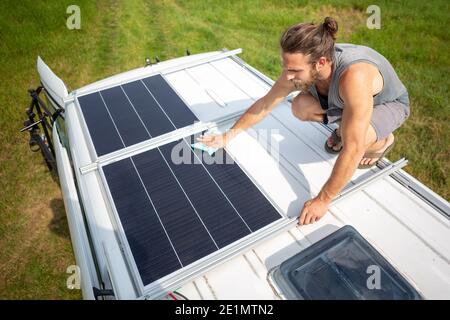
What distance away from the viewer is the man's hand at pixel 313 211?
10.1ft

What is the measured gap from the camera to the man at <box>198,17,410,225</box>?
293 centimetres

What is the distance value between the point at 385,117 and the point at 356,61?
0.89 metres

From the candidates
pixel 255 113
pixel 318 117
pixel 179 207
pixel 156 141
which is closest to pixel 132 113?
pixel 156 141

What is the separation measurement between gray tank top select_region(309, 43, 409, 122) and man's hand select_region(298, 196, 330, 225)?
110 centimetres

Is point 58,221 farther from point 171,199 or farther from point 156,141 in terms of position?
point 171,199

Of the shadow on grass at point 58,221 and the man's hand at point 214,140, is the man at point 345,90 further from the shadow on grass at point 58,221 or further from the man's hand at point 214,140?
the shadow on grass at point 58,221

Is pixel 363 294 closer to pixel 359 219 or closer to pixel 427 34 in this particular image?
pixel 359 219

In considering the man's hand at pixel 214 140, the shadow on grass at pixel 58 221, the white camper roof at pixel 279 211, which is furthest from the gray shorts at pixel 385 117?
the shadow on grass at pixel 58 221

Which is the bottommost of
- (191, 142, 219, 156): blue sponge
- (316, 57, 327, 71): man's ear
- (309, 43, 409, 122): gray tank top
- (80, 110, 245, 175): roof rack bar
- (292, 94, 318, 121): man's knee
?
(309, 43, 409, 122): gray tank top

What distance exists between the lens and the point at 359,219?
3146mm

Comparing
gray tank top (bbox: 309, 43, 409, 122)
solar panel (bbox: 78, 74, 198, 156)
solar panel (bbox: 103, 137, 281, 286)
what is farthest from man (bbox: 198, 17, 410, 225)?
solar panel (bbox: 78, 74, 198, 156)

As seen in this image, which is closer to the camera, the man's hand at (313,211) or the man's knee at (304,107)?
the man's hand at (313,211)

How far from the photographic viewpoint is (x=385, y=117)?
11.7 ft

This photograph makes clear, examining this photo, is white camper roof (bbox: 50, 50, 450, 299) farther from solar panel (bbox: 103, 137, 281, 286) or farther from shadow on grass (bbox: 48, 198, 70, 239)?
shadow on grass (bbox: 48, 198, 70, 239)
